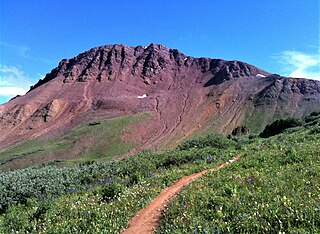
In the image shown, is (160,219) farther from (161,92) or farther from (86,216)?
(161,92)

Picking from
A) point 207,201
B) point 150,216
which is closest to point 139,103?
point 150,216

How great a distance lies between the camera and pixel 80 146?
306 feet

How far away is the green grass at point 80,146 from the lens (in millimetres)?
84356

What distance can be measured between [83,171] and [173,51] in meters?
149

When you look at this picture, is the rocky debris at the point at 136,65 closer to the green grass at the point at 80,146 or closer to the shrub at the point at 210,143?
the green grass at the point at 80,146

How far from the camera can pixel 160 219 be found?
7441 millimetres

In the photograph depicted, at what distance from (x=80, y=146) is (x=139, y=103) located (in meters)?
38.1

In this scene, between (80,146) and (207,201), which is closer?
(207,201)

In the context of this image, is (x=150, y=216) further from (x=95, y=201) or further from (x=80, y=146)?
(x=80, y=146)

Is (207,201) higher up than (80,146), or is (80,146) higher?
(207,201)

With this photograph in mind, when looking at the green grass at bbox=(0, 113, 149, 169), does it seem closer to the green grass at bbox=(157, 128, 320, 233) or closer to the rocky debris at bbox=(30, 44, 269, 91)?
the rocky debris at bbox=(30, 44, 269, 91)

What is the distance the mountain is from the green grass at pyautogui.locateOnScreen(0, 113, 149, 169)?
294 millimetres

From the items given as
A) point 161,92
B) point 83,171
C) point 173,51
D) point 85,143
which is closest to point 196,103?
point 161,92

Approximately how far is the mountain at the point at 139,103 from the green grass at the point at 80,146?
0.29 metres
